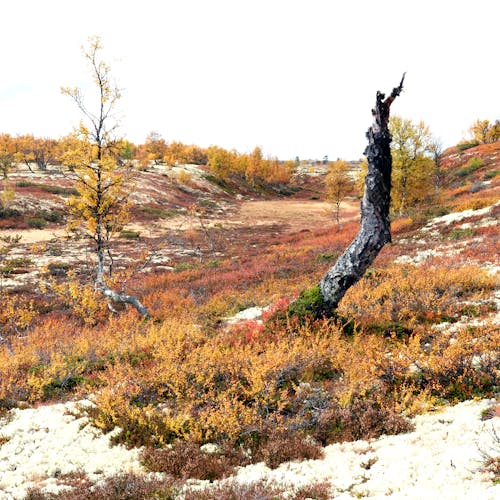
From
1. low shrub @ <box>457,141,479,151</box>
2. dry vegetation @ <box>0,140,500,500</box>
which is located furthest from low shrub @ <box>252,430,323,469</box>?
low shrub @ <box>457,141,479,151</box>

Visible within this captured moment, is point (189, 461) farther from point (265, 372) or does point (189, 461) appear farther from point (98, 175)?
point (98, 175)

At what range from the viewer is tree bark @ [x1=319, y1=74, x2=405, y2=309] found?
8.66 meters

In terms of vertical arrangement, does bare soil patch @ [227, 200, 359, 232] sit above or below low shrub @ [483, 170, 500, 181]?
below

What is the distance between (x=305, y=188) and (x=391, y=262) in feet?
356

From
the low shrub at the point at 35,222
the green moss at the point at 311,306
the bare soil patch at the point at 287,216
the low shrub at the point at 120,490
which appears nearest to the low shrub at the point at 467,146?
the bare soil patch at the point at 287,216

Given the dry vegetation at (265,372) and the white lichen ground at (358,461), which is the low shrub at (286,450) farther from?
the white lichen ground at (358,461)

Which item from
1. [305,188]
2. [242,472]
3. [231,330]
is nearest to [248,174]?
Answer: [305,188]

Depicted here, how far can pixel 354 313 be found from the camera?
10.2 meters

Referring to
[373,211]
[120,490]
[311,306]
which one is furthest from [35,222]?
[120,490]

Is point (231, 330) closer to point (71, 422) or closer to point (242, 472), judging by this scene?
point (71, 422)

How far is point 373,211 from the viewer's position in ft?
30.1

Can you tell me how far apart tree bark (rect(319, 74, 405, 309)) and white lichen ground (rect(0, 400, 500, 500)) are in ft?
15.8

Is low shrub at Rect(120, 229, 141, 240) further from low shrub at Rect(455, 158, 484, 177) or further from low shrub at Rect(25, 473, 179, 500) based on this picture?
low shrub at Rect(455, 158, 484, 177)

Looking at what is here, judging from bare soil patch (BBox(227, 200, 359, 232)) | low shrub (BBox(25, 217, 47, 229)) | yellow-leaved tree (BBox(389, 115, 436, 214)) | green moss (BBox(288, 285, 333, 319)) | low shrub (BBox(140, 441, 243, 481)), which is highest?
yellow-leaved tree (BBox(389, 115, 436, 214))
